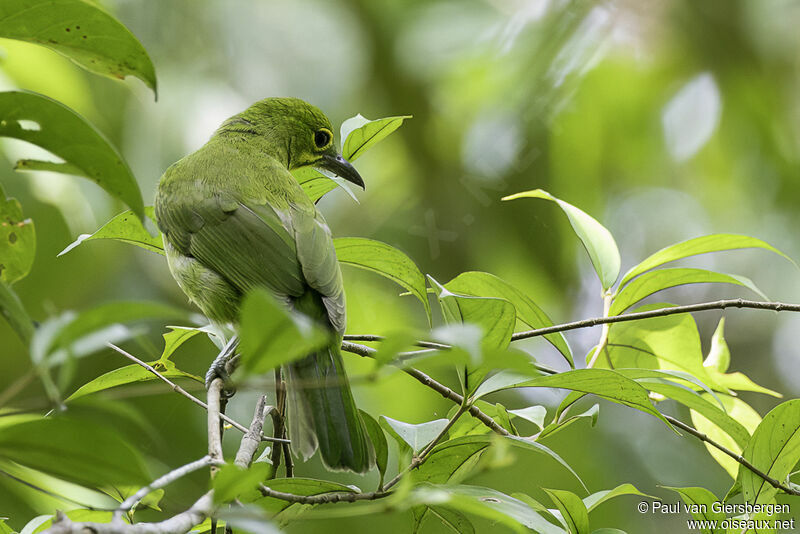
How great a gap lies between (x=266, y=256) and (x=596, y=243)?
994 millimetres

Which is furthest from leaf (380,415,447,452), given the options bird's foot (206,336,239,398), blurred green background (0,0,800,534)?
blurred green background (0,0,800,534)

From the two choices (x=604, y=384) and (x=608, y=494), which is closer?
(x=604, y=384)

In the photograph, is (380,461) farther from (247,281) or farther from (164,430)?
(164,430)

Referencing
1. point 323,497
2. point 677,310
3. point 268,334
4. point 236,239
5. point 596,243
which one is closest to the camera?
point 268,334

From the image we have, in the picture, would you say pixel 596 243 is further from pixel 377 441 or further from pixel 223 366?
pixel 223 366

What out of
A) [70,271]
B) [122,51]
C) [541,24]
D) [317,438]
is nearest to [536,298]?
[541,24]

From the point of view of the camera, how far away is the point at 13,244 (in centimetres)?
128

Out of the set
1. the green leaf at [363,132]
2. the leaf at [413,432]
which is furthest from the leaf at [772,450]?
the green leaf at [363,132]

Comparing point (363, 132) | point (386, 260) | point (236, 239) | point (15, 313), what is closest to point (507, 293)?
point (386, 260)

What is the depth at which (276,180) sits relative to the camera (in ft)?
8.73

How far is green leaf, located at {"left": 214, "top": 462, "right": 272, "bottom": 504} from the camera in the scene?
0.90 metres

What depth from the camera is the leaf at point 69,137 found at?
1071 millimetres

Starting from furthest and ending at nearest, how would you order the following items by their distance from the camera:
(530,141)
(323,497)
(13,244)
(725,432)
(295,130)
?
1. (530,141)
2. (295,130)
3. (725,432)
4. (323,497)
5. (13,244)

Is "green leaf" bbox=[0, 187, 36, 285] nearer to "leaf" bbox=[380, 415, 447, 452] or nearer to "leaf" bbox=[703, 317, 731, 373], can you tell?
"leaf" bbox=[380, 415, 447, 452]
